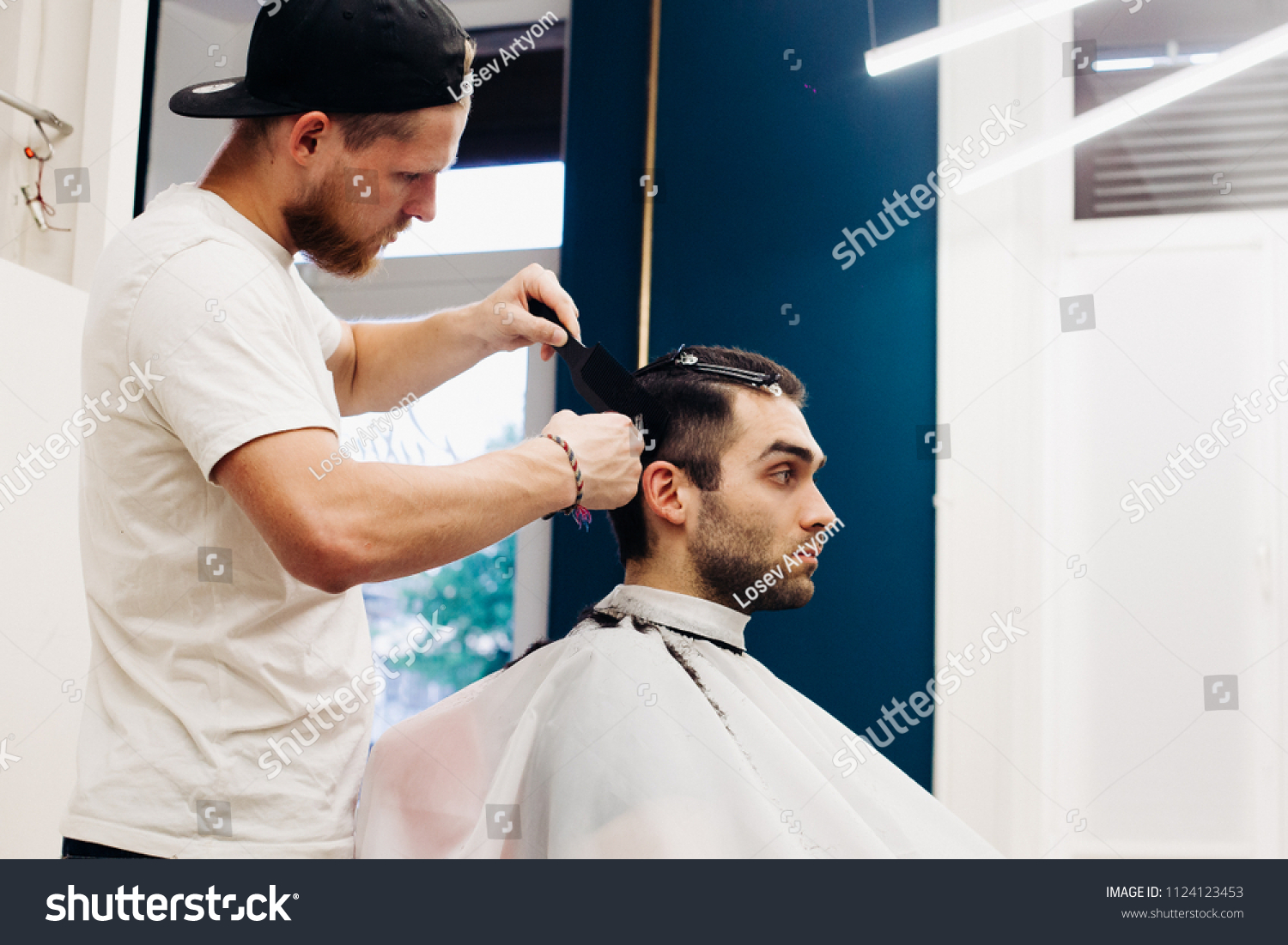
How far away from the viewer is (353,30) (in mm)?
1269

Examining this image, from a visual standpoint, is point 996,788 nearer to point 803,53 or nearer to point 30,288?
point 803,53

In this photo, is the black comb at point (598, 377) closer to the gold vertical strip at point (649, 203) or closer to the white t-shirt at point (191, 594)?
the white t-shirt at point (191, 594)

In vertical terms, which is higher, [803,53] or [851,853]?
[803,53]

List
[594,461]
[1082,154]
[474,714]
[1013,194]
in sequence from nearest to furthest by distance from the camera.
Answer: [594,461], [474,714], [1013,194], [1082,154]

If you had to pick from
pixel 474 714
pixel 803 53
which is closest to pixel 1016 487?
pixel 803 53

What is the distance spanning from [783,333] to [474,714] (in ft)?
5.35

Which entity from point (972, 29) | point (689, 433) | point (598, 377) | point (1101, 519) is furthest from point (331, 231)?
point (1101, 519)

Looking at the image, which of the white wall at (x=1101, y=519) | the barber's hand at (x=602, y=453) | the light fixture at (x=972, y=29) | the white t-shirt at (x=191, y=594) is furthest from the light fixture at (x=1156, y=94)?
the white t-shirt at (x=191, y=594)

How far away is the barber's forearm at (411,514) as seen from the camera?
1049 mm

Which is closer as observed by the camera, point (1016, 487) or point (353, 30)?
point (353, 30)

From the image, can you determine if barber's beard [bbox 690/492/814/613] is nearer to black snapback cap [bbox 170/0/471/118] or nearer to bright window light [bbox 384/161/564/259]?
black snapback cap [bbox 170/0/471/118]

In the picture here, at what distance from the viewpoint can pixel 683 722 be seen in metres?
1.42

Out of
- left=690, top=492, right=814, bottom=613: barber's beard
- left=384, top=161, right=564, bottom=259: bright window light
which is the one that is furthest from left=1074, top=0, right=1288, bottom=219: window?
left=690, top=492, right=814, bottom=613: barber's beard

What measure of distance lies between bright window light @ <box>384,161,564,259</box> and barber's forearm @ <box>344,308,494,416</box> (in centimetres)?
148
